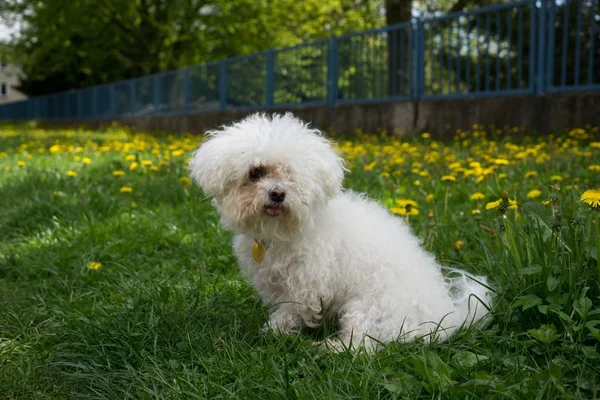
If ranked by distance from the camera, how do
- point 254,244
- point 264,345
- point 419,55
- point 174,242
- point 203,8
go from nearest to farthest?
1. point 264,345
2. point 254,244
3. point 174,242
4. point 419,55
5. point 203,8

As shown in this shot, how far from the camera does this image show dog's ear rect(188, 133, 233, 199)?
2750mm

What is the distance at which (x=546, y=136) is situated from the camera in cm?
891

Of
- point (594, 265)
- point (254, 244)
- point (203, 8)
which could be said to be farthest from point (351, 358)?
point (203, 8)

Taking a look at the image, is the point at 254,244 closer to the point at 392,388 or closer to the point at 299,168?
the point at 299,168

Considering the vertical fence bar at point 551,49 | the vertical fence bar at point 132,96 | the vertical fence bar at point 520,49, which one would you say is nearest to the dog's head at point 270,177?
the vertical fence bar at point 551,49

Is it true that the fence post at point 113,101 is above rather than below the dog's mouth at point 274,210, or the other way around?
above

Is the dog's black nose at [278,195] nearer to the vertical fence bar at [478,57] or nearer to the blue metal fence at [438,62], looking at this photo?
the blue metal fence at [438,62]

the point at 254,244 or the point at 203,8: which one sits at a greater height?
the point at 203,8

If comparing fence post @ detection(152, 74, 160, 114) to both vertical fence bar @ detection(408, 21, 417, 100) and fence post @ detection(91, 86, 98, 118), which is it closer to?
fence post @ detection(91, 86, 98, 118)

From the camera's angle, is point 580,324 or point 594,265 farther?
point 594,265

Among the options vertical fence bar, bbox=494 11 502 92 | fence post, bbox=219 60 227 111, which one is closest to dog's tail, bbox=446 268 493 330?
vertical fence bar, bbox=494 11 502 92

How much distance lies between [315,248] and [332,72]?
11.3m

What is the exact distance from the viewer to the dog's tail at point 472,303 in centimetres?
249

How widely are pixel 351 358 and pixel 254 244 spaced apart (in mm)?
766
